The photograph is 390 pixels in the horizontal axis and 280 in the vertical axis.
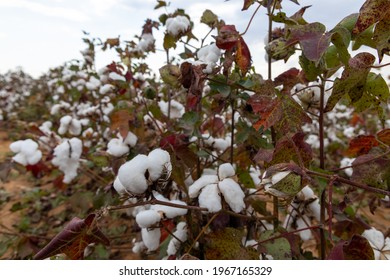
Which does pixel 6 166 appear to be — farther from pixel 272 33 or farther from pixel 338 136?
pixel 338 136

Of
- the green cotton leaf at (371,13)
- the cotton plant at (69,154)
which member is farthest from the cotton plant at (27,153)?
the green cotton leaf at (371,13)

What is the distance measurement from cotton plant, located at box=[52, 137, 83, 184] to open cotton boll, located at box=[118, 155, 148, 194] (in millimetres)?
833

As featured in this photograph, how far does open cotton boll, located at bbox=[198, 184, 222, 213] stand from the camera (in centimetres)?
70

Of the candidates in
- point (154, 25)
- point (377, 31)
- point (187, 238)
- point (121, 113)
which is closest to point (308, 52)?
point (377, 31)

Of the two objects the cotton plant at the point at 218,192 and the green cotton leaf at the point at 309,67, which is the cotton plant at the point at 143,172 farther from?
the green cotton leaf at the point at 309,67

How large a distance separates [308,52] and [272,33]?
355 mm

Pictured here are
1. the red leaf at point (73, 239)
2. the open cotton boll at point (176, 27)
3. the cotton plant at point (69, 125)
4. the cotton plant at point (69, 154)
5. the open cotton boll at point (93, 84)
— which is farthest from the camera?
the open cotton boll at point (93, 84)

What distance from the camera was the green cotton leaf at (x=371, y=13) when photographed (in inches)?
20.9

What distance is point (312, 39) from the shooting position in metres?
0.52

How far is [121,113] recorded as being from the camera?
1.14 meters

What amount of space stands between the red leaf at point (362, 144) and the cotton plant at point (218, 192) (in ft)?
0.96

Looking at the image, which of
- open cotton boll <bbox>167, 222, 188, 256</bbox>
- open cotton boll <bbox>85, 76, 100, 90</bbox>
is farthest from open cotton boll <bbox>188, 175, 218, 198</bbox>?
Result: open cotton boll <bbox>85, 76, 100, 90</bbox>

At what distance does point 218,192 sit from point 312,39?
1.24ft

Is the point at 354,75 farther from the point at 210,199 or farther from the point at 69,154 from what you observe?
the point at 69,154
